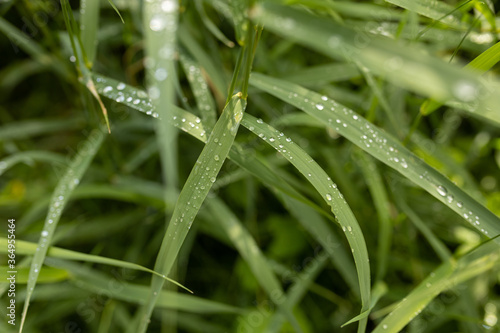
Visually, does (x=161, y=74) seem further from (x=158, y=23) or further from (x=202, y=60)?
(x=202, y=60)

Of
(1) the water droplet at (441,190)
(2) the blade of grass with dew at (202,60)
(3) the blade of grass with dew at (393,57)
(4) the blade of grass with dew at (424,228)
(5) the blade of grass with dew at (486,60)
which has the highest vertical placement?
(2) the blade of grass with dew at (202,60)

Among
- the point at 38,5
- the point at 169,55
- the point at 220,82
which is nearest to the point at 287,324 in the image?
the point at 220,82

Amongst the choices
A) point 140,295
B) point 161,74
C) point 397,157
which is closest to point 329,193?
point 397,157

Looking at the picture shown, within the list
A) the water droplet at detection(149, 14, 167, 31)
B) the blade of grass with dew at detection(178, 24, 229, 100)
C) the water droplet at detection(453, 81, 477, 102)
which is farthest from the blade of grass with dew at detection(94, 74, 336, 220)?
the water droplet at detection(453, 81, 477, 102)

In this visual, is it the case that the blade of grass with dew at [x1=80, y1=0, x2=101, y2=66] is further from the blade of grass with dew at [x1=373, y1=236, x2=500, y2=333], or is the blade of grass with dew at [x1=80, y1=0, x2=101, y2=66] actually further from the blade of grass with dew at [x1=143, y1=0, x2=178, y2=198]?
the blade of grass with dew at [x1=373, y1=236, x2=500, y2=333]

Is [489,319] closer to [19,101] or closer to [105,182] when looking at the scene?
[105,182]

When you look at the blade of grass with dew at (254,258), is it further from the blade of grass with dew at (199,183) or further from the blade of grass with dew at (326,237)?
the blade of grass with dew at (199,183)

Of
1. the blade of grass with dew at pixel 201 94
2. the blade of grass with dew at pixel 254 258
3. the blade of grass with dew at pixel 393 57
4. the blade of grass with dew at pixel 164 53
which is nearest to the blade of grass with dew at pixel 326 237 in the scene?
the blade of grass with dew at pixel 254 258
